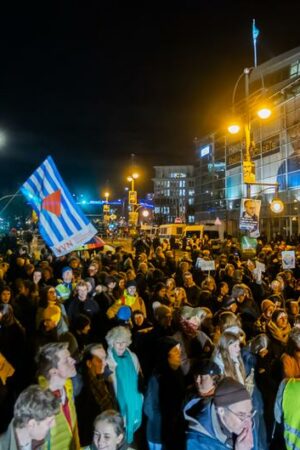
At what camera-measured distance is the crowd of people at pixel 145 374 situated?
109 inches

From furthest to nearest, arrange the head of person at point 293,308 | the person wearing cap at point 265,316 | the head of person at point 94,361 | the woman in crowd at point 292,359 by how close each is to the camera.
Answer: the head of person at point 293,308 < the person wearing cap at point 265,316 < the woman in crowd at point 292,359 < the head of person at point 94,361

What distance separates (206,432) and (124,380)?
5.69 feet

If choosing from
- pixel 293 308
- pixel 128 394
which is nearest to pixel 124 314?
pixel 128 394

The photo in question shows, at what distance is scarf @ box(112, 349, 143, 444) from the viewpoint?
14.1 feet

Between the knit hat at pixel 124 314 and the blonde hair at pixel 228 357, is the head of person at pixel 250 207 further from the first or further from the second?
the blonde hair at pixel 228 357

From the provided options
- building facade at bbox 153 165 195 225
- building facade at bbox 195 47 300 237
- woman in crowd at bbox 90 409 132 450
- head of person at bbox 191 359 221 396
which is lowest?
woman in crowd at bbox 90 409 132 450

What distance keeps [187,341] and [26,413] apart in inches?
114

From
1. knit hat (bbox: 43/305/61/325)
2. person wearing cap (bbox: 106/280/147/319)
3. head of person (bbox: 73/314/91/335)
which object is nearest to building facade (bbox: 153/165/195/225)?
person wearing cap (bbox: 106/280/147/319)

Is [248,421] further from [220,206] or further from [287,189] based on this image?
[220,206]

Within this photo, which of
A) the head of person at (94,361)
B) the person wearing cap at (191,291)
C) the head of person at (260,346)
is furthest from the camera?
the person wearing cap at (191,291)

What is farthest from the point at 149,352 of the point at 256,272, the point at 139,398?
the point at 256,272

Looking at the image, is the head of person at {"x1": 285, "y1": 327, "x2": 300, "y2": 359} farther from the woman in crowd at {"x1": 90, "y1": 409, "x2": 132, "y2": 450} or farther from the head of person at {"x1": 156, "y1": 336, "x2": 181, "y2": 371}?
the woman in crowd at {"x1": 90, "y1": 409, "x2": 132, "y2": 450}

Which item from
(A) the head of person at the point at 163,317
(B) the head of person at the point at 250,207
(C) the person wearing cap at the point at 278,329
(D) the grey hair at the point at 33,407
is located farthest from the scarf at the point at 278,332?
(B) the head of person at the point at 250,207

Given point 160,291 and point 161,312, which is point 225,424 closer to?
point 161,312
